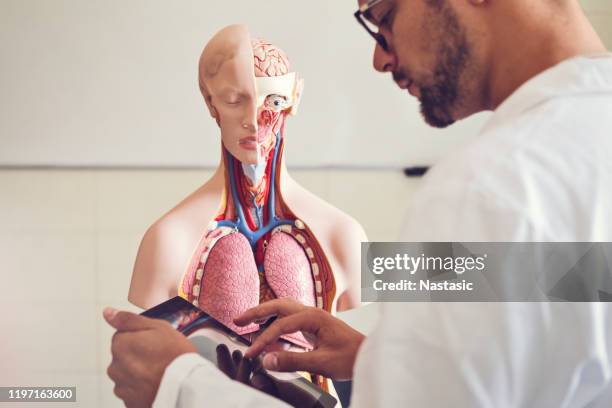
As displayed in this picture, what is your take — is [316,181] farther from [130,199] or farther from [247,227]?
[130,199]

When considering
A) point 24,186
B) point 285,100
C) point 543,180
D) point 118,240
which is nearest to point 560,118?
point 543,180

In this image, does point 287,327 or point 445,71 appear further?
point 287,327

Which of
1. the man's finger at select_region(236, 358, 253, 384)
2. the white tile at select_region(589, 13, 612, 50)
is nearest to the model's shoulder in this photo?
the man's finger at select_region(236, 358, 253, 384)

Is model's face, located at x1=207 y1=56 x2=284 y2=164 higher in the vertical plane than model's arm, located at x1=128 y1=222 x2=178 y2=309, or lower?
higher

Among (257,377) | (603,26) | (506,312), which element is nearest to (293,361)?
(257,377)

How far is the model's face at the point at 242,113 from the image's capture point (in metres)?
1.42

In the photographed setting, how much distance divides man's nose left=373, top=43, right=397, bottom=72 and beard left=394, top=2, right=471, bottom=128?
2 cm

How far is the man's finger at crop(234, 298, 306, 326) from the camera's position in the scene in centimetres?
126

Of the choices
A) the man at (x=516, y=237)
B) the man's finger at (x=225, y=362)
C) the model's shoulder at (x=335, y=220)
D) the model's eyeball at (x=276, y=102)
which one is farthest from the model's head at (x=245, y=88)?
the man at (x=516, y=237)

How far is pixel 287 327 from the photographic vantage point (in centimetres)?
119

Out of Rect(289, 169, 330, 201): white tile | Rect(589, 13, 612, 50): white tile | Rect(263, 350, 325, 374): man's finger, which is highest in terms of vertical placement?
Rect(589, 13, 612, 50): white tile

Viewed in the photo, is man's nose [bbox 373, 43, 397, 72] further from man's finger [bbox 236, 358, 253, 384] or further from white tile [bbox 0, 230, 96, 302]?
white tile [bbox 0, 230, 96, 302]

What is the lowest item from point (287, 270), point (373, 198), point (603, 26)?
point (287, 270)

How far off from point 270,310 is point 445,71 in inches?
20.1
